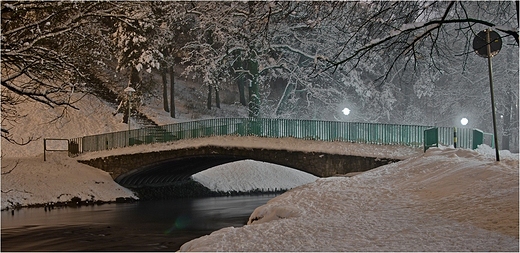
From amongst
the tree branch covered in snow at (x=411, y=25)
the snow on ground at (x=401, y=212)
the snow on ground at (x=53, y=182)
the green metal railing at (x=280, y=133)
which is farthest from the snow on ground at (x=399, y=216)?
the snow on ground at (x=53, y=182)

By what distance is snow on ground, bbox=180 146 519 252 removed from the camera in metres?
8.24

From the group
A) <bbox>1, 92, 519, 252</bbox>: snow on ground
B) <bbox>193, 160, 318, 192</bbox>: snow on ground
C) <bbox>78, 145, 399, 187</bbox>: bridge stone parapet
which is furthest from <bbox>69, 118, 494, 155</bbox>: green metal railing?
<bbox>193, 160, 318, 192</bbox>: snow on ground

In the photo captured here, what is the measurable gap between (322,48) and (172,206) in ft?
38.4

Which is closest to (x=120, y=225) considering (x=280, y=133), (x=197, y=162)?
(x=280, y=133)

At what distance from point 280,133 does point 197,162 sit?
6670 mm

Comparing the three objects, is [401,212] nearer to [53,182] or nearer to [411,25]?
[411,25]

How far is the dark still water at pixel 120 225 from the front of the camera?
690 inches

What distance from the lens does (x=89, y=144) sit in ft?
110

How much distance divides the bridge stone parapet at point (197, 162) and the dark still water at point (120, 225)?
2.17m

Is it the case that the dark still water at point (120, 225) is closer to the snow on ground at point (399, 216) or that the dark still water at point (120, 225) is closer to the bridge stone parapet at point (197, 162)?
the bridge stone parapet at point (197, 162)

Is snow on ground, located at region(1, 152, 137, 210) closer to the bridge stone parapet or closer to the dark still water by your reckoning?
the bridge stone parapet

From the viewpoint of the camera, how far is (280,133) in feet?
87.0

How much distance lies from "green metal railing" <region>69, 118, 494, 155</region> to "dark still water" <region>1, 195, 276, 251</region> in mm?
3669

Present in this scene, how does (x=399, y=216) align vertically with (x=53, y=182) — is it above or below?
above
